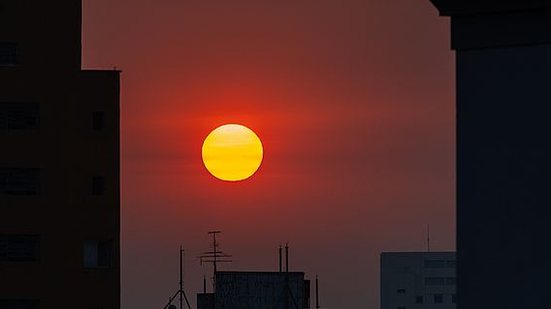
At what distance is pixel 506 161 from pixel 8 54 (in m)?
48.2

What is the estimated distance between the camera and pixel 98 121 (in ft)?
174

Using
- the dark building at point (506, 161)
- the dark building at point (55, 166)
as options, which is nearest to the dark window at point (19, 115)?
the dark building at point (55, 166)

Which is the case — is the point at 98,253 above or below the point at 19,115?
below

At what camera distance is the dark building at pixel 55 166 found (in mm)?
52469

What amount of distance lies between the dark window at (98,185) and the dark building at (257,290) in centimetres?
1772

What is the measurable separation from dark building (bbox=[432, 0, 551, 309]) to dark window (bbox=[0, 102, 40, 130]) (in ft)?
156

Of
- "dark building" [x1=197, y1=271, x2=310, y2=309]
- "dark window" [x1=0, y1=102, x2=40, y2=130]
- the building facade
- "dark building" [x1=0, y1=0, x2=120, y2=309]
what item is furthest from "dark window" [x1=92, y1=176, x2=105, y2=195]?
the building facade

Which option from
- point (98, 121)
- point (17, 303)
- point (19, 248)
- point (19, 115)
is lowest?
point (17, 303)

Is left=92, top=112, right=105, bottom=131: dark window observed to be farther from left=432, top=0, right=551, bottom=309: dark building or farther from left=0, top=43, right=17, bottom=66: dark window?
left=432, top=0, right=551, bottom=309: dark building

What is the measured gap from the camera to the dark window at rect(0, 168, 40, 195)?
174 feet

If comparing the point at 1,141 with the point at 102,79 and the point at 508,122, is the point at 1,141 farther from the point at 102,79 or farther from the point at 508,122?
the point at 508,122

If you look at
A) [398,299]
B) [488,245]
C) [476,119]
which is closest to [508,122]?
[476,119]

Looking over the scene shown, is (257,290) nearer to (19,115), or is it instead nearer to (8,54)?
(19,115)

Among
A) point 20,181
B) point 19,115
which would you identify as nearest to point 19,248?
point 20,181
